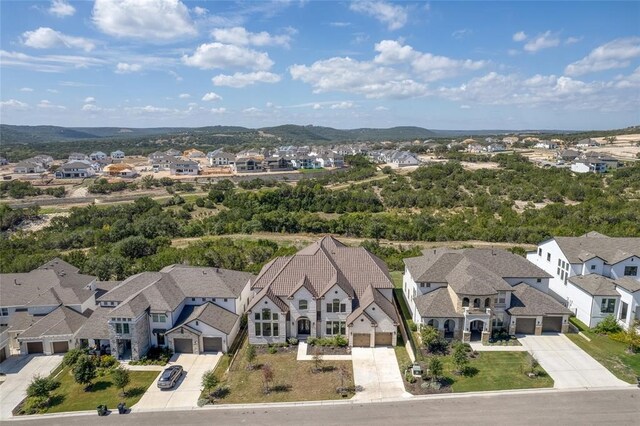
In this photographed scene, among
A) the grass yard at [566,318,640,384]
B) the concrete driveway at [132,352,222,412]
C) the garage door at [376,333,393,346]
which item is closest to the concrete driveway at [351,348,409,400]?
the garage door at [376,333,393,346]

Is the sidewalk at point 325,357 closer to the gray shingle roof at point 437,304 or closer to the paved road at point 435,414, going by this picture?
the paved road at point 435,414

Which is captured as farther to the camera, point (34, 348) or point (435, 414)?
point (34, 348)

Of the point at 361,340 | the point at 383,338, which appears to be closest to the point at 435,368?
the point at 383,338

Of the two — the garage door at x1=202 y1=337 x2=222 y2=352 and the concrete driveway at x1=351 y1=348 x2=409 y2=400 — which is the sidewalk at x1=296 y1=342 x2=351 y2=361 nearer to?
the concrete driveway at x1=351 y1=348 x2=409 y2=400

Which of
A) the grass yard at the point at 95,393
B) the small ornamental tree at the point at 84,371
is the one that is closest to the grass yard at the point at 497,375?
the grass yard at the point at 95,393

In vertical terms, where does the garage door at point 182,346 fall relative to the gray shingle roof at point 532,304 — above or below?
below

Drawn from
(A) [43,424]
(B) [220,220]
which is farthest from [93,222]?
(A) [43,424]

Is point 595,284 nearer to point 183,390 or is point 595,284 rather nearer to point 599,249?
point 599,249
